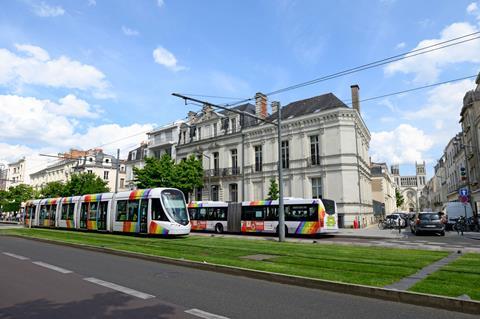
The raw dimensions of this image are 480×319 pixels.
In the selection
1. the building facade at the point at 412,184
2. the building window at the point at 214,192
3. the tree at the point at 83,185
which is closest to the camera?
the building window at the point at 214,192

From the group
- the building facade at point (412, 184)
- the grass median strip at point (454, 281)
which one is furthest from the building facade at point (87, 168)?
the building facade at point (412, 184)

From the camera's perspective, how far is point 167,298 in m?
6.77

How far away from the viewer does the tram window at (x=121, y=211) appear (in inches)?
962

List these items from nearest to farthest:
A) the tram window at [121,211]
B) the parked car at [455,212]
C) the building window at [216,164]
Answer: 1. the tram window at [121,211]
2. the parked car at [455,212]
3. the building window at [216,164]

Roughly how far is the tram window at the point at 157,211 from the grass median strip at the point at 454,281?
15642 millimetres

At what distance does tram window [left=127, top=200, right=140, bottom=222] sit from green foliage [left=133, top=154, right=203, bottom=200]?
12.7 m

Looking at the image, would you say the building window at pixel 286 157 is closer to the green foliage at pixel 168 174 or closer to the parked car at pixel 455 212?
the green foliage at pixel 168 174

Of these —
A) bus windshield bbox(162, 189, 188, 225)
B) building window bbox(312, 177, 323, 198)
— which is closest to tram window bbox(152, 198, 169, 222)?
bus windshield bbox(162, 189, 188, 225)

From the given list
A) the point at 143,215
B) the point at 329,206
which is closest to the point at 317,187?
the point at 329,206

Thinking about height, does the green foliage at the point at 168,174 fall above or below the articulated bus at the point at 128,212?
above

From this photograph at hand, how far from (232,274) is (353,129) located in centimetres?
2654

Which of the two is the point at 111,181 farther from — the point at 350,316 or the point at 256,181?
the point at 350,316

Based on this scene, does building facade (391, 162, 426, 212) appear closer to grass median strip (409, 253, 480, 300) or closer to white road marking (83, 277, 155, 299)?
grass median strip (409, 253, 480, 300)

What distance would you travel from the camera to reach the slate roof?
34.9 meters
